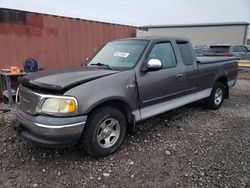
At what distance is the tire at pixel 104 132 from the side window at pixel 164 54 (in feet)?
4.23

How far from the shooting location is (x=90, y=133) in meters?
2.95

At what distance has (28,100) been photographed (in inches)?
118

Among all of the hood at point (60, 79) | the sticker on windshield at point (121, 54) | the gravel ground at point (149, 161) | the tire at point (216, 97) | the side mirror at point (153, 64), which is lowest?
the gravel ground at point (149, 161)

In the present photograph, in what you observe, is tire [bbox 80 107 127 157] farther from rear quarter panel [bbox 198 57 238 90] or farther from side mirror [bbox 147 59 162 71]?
rear quarter panel [bbox 198 57 238 90]

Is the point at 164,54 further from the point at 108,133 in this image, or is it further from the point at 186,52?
the point at 108,133

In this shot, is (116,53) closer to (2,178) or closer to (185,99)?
(185,99)

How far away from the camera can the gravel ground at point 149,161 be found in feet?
8.98

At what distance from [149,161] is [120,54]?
191cm

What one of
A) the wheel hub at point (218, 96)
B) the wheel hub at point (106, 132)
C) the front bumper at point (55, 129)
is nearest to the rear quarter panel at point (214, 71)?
the wheel hub at point (218, 96)

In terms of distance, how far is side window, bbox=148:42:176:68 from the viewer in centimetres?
388

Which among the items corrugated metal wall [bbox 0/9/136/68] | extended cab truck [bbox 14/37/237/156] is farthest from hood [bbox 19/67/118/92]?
corrugated metal wall [bbox 0/9/136/68]

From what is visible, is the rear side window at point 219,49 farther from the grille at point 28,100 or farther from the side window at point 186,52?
the grille at point 28,100

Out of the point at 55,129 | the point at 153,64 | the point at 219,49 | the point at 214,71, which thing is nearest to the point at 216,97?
the point at 214,71

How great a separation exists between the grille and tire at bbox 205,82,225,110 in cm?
416
